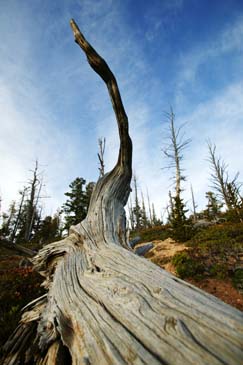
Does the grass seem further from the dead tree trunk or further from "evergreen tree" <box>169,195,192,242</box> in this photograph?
"evergreen tree" <box>169,195,192,242</box>

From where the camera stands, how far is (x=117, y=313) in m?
1.03

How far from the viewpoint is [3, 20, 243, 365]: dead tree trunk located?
0.71m

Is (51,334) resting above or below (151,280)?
below

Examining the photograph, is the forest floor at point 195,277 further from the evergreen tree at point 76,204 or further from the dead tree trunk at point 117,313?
the evergreen tree at point 76,204

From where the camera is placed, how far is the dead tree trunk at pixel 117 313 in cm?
71

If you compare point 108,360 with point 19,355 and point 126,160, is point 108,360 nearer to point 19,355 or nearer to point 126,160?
point 19,355

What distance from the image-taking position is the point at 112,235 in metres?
1.94

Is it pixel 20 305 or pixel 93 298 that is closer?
pixel 93 298

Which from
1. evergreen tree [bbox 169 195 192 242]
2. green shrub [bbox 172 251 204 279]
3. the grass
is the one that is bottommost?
the grass

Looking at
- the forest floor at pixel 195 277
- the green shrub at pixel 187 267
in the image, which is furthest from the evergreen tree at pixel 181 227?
the green shrub at pixel 187 267

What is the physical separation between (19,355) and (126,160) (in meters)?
2.21

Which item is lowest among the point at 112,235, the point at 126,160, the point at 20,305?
the point at 20,305

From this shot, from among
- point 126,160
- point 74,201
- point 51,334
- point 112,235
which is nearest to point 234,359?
point 51,334

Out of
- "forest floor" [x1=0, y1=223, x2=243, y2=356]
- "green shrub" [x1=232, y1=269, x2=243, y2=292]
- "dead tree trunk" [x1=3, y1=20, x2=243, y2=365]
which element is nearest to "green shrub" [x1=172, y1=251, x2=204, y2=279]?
"forest floor" [x1=0, y1=223, x2=243, y2=356]
